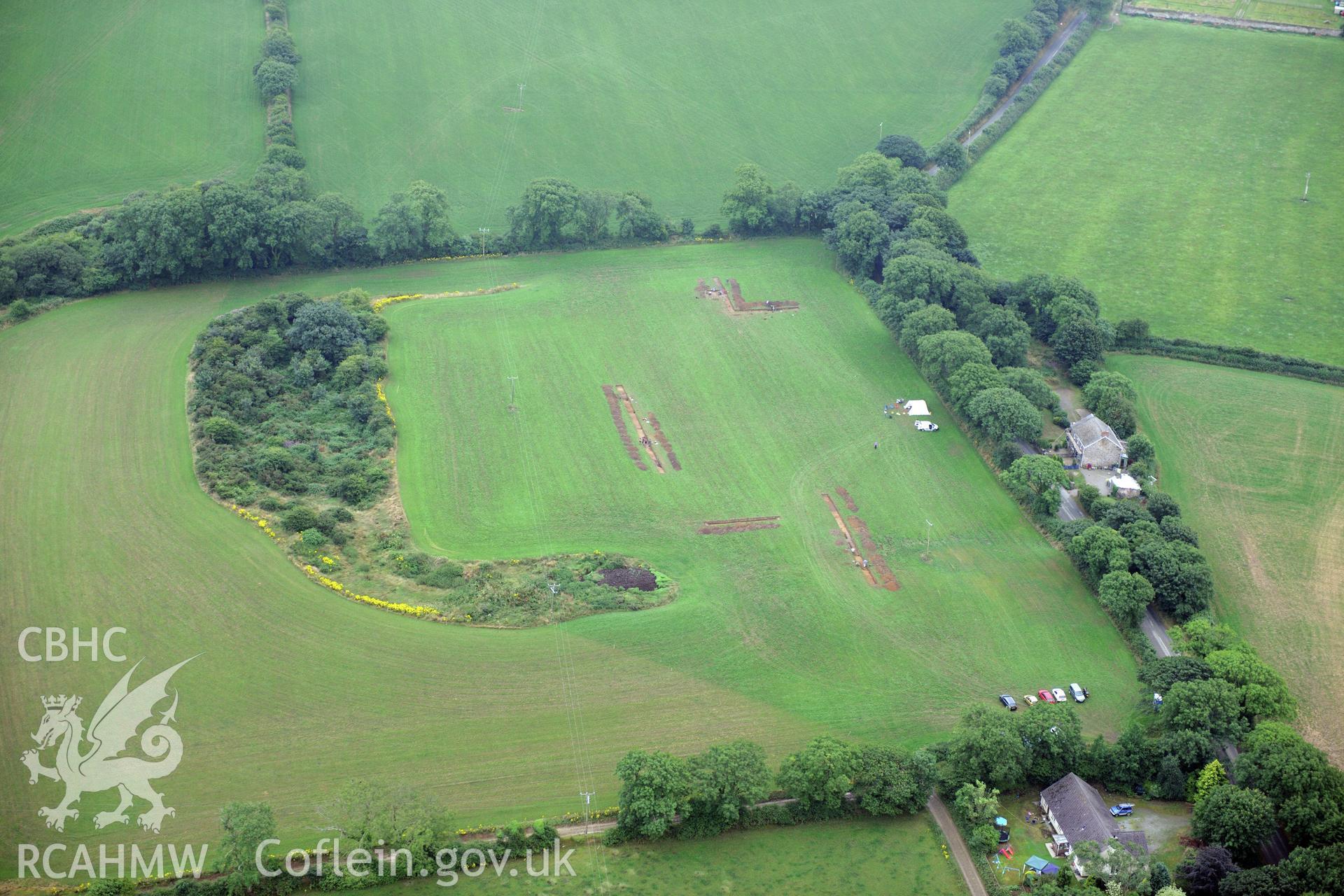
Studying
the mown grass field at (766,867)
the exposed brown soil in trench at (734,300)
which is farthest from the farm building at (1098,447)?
the mown grass field at (766,867)

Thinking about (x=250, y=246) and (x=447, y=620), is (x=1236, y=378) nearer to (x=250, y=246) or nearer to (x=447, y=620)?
(x=447, y=620)

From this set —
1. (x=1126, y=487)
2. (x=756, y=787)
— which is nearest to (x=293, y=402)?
(x=756, y=787)

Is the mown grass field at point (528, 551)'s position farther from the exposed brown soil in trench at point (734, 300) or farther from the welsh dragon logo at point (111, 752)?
the exposed brown soil in trench at point (734, 300)

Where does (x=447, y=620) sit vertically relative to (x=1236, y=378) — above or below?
below

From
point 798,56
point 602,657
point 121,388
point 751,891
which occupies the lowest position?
point 751,891

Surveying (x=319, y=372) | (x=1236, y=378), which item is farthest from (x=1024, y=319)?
(x=319, y=372)

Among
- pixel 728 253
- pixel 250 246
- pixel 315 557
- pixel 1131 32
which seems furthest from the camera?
pixel 1131 32

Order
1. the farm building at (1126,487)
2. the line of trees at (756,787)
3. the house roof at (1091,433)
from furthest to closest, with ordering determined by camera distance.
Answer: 1. the house roof at (1091,433)
2. the farm building at (1126,487)
3. the line of trees at (756,787)
